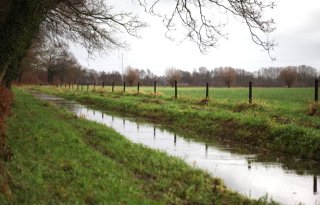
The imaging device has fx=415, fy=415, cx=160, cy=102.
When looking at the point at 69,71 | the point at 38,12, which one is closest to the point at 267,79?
the point at 69,71

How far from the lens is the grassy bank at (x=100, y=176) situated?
633 cm

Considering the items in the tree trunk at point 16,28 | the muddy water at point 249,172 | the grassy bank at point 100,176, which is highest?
the tree trunk at point 16,28

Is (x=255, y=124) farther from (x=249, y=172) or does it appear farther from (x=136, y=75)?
(x=136, y=75)

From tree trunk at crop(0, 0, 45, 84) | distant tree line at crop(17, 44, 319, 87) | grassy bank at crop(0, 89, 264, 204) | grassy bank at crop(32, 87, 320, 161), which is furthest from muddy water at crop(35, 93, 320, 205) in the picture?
distant tree line at crop(17, 44, 319, 87)

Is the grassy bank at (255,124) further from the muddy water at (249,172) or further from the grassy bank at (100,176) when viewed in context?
the grassy bank at (100,176)

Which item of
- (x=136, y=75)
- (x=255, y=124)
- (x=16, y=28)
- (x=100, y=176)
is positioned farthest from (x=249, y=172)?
(x=136, y=75)

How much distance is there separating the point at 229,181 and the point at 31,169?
154 inches

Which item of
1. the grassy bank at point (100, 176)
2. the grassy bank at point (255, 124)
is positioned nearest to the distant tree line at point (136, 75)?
the grassy bank at point (255, 124)

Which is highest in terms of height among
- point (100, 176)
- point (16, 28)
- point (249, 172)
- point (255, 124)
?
point (16, 28)

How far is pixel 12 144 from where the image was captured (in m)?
9.72

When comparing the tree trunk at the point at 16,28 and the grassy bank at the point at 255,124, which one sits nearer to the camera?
the tree trunk at the point at 16,28

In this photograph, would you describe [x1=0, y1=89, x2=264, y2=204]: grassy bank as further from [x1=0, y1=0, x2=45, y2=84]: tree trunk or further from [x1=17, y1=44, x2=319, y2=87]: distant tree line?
[x1=17, y1=44, x2=319, y2=87]: distant tree line

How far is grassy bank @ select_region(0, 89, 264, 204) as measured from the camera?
6.33m

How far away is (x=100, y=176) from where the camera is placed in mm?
7555
